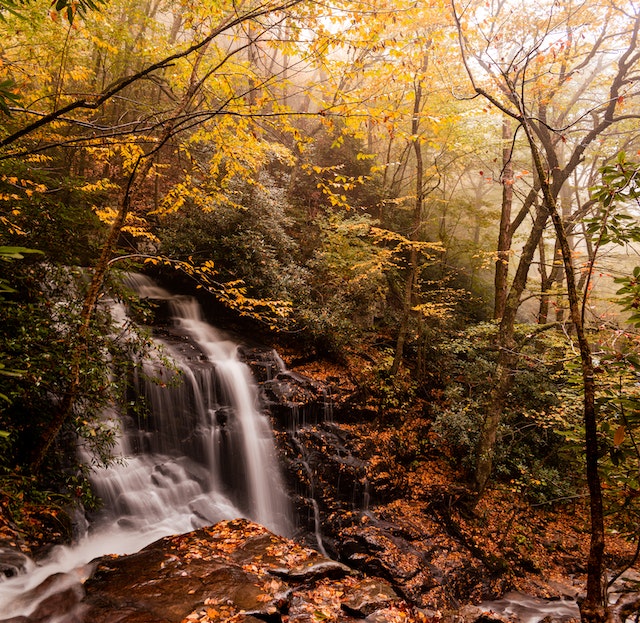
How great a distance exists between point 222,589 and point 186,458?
3.69 meters

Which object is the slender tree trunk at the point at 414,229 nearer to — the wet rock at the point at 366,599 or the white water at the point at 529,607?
the white water at the point at 529,607

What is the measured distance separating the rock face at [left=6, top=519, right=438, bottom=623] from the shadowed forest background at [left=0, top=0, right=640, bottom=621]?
3.94 ft

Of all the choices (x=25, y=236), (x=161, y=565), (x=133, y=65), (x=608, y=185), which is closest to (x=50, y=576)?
(x=161, y=565)

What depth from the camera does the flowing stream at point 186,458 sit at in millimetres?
5863

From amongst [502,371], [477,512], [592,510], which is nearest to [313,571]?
[592,510]

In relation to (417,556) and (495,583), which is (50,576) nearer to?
(417,556)

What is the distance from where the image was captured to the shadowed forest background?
160 inches

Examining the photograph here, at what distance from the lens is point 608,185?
2.82m

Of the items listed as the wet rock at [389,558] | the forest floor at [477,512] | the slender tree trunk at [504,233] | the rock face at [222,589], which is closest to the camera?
the rock face at [222,589]

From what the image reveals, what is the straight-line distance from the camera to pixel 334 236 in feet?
37.0

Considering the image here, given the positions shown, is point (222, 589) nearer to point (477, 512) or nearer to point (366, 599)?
point (366, 599)

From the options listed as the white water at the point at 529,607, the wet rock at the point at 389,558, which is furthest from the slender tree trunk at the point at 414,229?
the white water at the point at 529,607

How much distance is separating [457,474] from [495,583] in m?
2.54

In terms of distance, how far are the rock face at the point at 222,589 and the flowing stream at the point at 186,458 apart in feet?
3.06
